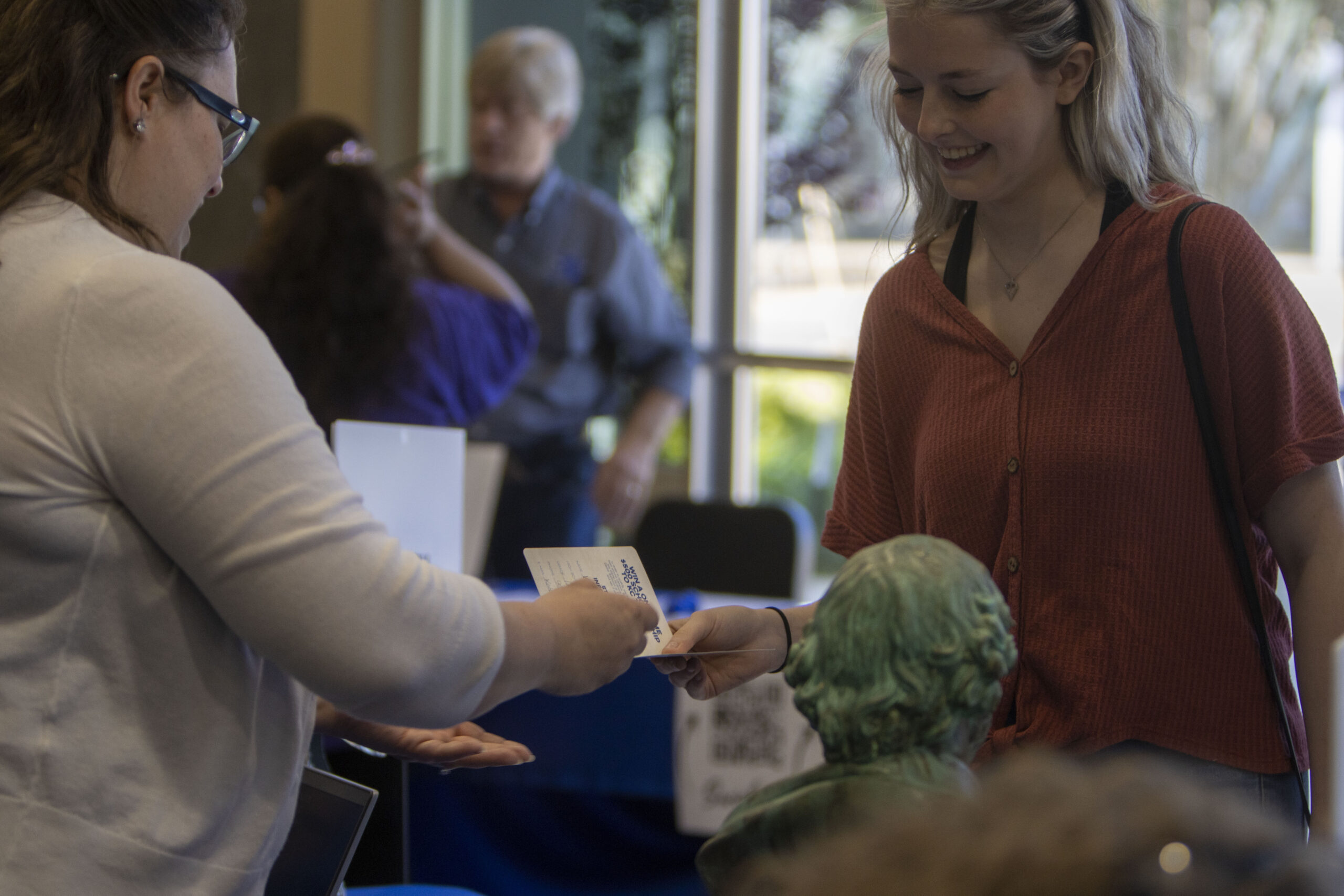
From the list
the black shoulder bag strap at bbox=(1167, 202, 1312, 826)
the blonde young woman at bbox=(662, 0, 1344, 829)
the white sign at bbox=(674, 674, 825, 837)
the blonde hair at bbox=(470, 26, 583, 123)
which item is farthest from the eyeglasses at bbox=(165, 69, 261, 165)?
the blonde hair at bbox=(470, 26, 583, 123)

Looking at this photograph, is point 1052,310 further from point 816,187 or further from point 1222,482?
point 816,187

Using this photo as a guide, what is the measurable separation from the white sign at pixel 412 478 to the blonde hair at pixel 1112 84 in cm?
103

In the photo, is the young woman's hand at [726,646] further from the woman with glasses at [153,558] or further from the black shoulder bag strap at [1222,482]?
the black shoulder bag strap at [1222,482]

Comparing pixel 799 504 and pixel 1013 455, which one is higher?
pixel 1013 455

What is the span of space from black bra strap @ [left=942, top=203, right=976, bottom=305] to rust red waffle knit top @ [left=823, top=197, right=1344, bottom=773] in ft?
0.35

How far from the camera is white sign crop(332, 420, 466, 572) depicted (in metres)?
1.89

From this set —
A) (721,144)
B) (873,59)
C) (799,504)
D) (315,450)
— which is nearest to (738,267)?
(721,144)

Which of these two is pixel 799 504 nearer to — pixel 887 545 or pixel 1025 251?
pixel 1025 251

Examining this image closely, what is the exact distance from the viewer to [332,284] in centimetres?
256

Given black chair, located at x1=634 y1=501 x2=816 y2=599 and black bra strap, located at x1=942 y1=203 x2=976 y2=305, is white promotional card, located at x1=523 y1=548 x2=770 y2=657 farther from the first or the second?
black chair, located at x1=634 y1=501 x2=816 y2=599

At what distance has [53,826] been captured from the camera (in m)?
0.89

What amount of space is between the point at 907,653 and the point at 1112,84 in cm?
77

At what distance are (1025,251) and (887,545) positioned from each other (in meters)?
0.65

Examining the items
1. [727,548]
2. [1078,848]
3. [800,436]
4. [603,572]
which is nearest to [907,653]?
[1078,848]
